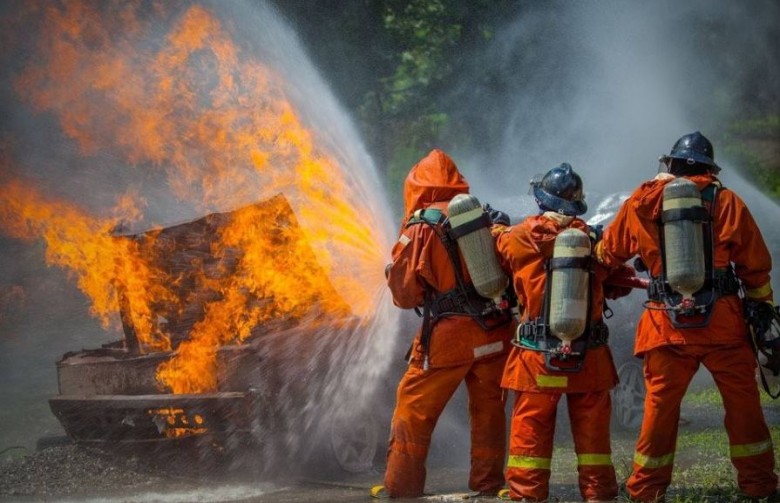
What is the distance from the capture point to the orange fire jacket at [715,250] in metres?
5.54

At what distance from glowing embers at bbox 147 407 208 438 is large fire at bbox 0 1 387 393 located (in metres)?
0.23

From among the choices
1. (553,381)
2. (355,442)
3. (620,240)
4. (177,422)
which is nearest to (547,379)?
(553,381)

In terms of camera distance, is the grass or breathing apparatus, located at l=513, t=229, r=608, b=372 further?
the grass

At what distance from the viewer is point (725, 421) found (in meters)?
5.61

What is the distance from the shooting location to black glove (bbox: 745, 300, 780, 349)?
18.4 ft

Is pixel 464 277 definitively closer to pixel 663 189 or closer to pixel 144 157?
pixel 663 189

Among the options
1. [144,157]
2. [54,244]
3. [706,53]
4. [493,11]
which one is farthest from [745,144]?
[54,244]

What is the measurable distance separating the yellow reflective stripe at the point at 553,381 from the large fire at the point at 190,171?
2.15 m

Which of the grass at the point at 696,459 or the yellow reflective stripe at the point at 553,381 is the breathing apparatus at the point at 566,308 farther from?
the grass at the point at 696,459

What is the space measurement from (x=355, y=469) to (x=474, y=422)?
5.25ft

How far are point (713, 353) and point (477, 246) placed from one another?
4.87 feet

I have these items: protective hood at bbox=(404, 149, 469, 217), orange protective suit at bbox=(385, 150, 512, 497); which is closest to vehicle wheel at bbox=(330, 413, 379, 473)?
orange protective suit at bbox=(385, 150, 512, 497)

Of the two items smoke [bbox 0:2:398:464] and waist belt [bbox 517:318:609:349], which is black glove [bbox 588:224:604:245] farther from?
smoke [bbox 0:2:398:464]

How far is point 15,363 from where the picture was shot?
550 inches
